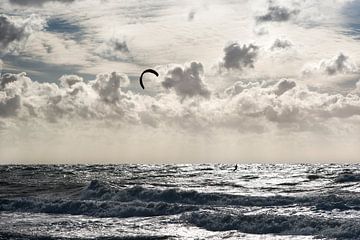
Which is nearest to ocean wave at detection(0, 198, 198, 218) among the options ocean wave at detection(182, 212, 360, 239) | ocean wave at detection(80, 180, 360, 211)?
ocean wave at detection(182, 212, 360, 239)

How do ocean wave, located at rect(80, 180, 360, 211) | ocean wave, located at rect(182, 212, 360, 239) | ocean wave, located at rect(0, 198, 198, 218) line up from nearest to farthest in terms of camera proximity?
ocean wave, located at rect(182, 212, 360, 239) → ocean wave, located at rect(0, 198, 198, 218) → ocean wave, located at rect(80, 180, 360, 211)

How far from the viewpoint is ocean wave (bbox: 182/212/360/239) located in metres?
23.0

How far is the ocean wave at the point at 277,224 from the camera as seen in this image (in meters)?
23.0

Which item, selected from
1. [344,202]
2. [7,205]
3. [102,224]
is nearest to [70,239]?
[102,224]

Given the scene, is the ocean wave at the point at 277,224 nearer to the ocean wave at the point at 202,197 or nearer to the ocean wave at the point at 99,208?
the ocean wave at the point at 99,208

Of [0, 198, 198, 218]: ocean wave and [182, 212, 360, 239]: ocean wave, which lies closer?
[182, 212, 360, 239]: ocean wave

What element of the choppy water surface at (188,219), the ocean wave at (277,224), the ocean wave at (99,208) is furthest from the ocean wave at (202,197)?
the ocean wave at (99,208)

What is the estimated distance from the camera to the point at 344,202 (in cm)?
3062

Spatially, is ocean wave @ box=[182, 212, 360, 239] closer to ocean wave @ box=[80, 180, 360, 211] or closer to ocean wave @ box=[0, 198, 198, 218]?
ocean wave @ box=[0, 198, 198, 218]

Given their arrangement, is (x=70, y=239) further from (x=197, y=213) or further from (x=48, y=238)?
(x=197, y=213)

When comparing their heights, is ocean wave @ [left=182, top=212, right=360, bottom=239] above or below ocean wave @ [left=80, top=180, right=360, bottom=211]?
below

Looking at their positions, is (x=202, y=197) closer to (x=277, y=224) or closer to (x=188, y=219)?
(x=188, y=219)

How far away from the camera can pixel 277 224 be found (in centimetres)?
2517

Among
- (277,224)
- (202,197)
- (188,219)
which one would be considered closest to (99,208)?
(188,219)
